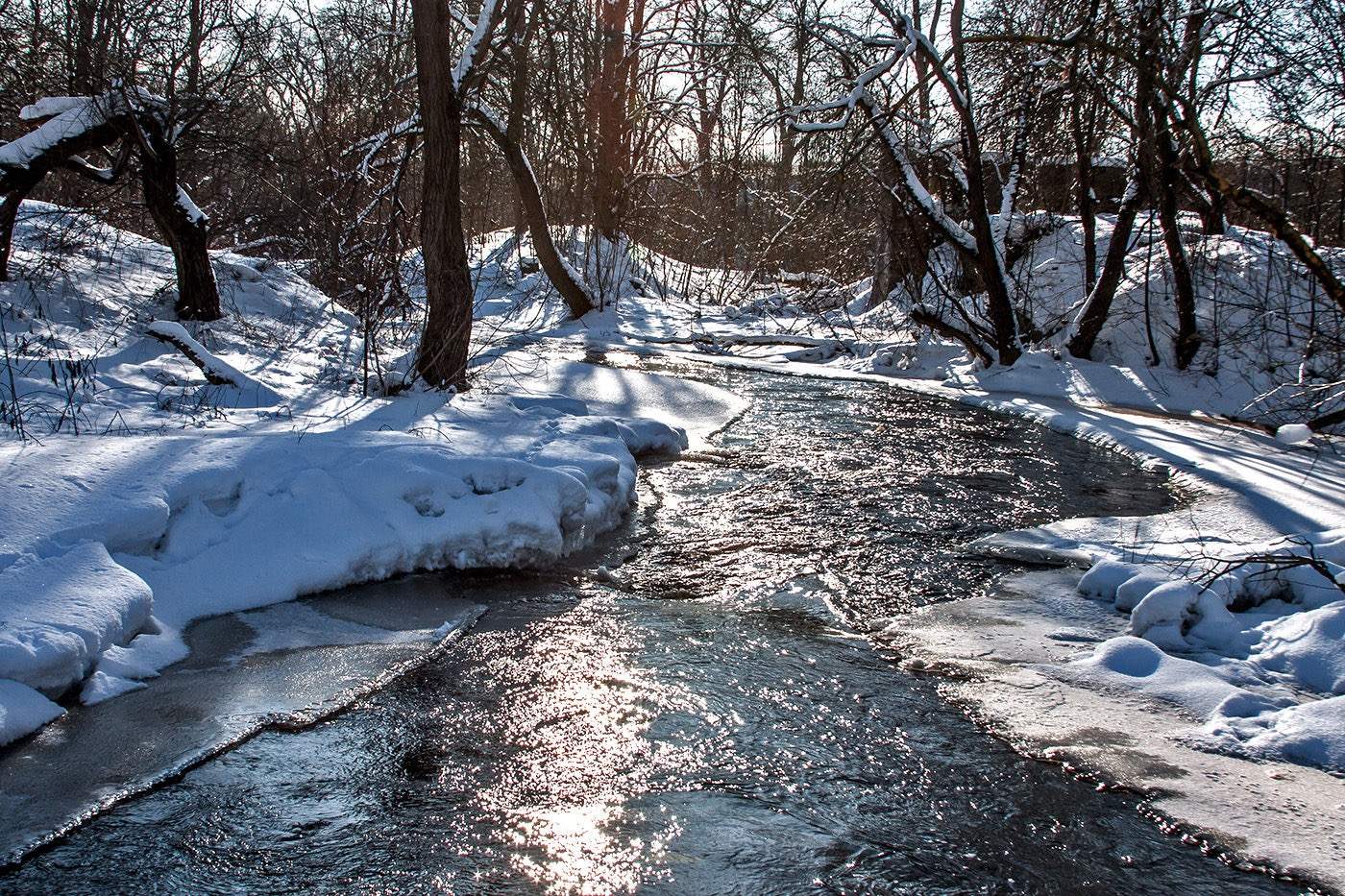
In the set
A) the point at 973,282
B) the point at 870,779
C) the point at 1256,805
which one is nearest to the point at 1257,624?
the point at 1256,805

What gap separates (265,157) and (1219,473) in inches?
386

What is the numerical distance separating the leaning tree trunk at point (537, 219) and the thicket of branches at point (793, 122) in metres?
0.12

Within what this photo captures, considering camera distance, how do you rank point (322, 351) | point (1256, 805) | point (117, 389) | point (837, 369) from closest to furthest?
point (1256, 805) < point (117, 389) < point (322, 351) < point (837, 369)

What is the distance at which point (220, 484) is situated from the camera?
17.3 ft

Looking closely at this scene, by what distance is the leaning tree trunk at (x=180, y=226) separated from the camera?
9945 millimetres

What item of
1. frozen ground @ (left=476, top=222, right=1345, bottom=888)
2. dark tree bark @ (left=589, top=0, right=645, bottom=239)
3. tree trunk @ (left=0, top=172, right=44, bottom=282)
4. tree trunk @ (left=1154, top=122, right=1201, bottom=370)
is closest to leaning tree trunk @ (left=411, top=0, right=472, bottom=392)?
dark tree bark @ (left=589, top=0, right=645, bottom=239)

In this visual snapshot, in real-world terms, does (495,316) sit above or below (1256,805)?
above

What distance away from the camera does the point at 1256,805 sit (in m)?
3.31

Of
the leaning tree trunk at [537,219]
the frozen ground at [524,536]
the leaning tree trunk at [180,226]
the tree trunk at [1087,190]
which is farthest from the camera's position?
the leaning tree trunk at [537,219]

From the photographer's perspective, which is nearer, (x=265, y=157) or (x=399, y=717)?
(x=399, y=717)

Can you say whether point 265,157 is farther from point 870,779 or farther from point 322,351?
point 870,779

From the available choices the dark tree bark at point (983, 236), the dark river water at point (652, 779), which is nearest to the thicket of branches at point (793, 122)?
the dark tree bark at point (983, 236)

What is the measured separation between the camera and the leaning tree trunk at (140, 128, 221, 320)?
9.95 meters

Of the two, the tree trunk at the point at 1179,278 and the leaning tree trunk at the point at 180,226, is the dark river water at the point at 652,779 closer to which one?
the tree trunk at the point at 1179,278
